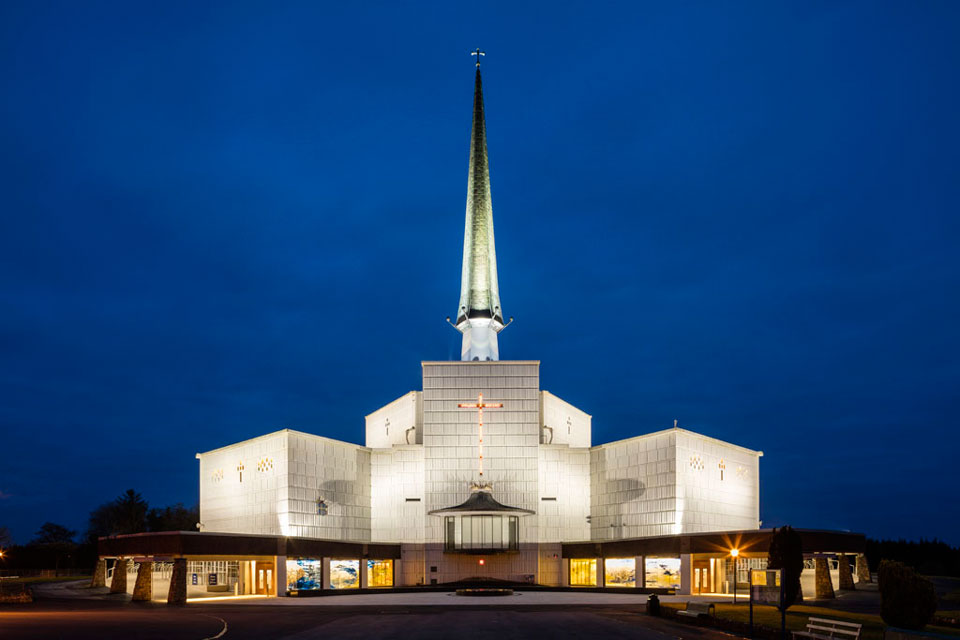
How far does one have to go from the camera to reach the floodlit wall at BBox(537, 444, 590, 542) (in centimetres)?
7081

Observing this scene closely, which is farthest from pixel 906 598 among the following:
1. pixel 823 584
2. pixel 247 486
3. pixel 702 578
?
pixel 247 486

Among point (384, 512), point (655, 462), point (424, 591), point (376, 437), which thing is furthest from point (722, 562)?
point (376, 437)

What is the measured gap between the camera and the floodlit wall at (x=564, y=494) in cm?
7081

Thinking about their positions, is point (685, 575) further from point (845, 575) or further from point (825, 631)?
point (825, 631)

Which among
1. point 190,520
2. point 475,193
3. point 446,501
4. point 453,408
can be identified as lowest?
point 190,520

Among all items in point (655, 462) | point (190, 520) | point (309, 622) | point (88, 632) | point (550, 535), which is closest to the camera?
point (88, 632)

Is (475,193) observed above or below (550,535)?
above

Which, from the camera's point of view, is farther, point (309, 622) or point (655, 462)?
→ point (655, 462)

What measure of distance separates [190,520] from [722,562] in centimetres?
8323

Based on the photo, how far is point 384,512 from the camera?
233 ft

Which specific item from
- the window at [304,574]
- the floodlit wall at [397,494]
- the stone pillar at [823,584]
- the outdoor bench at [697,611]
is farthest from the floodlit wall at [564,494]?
the outdoor bench at [697,611]

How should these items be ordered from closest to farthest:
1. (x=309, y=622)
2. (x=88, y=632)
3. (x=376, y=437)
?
(x=88, y=632)
(x=309, y=622)
(x=376, y=437)

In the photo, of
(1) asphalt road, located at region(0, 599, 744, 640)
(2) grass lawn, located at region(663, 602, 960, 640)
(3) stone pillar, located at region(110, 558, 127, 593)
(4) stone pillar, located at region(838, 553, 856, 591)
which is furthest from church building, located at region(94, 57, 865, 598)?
(2) grass lawn, located at region(663, 602, 960, 640)

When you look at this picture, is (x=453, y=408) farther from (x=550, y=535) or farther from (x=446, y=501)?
(x=550, y=535)
